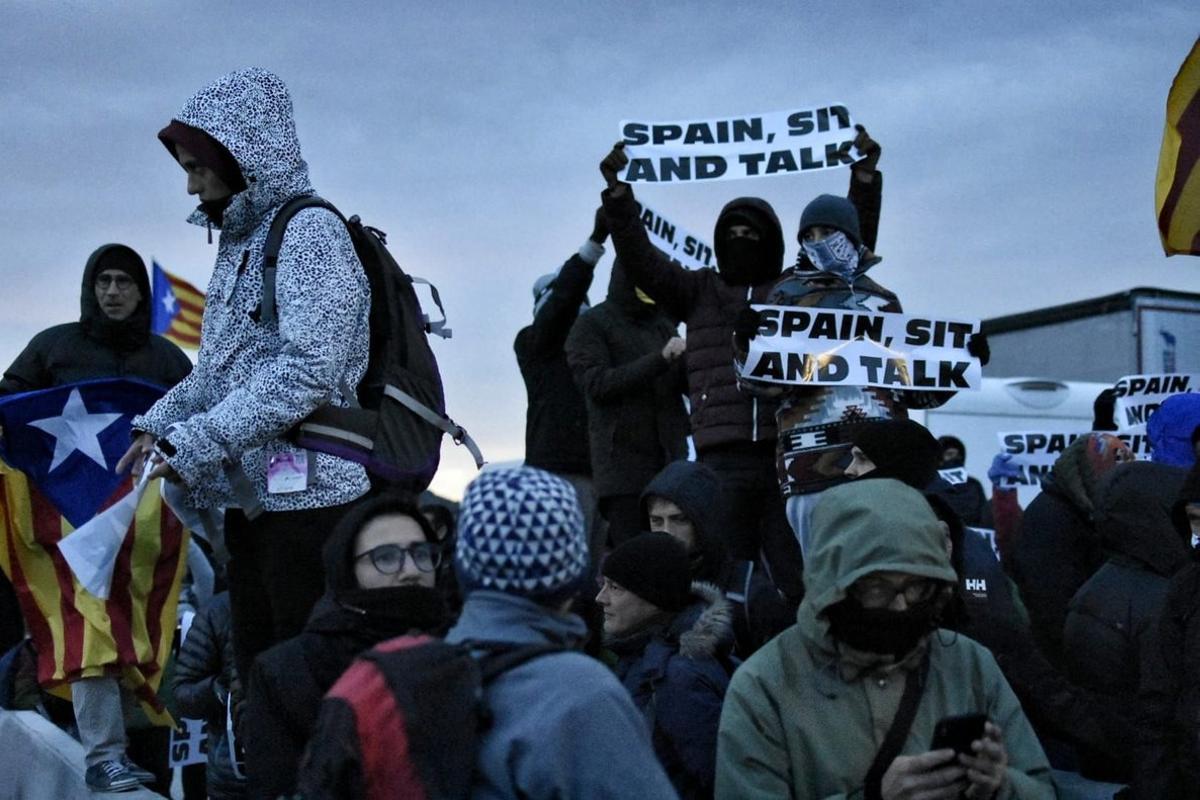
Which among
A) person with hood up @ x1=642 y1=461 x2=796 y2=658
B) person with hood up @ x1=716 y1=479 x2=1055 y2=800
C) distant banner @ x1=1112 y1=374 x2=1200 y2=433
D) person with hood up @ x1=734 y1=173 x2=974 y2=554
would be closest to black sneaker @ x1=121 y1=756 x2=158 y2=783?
person with hood up @ x1=642 y1=461 x2=796 y2=658

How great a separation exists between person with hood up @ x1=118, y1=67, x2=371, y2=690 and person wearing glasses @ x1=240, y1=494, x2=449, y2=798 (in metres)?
0.31

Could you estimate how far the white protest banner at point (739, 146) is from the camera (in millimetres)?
7742

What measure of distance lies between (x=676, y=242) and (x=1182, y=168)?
2795 mm

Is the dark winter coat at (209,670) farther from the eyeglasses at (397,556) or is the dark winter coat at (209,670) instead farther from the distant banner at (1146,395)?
the distant banner at (1146,395)

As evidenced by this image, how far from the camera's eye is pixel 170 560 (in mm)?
7238

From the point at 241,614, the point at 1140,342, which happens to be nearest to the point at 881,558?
the point at 241,614

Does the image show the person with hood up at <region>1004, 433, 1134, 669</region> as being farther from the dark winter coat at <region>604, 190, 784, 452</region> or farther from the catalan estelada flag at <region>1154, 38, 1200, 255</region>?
the dark winter coat at <region>604, 190, 784, 452</region>

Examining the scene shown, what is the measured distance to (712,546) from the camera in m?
6.02

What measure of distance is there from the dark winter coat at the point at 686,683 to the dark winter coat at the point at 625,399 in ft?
8.33

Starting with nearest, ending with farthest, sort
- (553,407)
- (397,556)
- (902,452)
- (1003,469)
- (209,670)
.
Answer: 1. (397,556)
2. (902,452)
3. (209,670)
4. (553,407)
5. (1003,469)

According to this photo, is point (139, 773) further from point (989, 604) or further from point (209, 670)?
point (989, 604)

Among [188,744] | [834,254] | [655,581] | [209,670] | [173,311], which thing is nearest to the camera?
[655,581]

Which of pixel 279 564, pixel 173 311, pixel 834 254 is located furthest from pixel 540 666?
pixel 173 311

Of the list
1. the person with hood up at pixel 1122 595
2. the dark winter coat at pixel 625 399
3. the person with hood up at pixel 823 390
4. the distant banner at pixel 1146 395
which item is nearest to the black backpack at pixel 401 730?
the person with hood up at pixel 823 390
